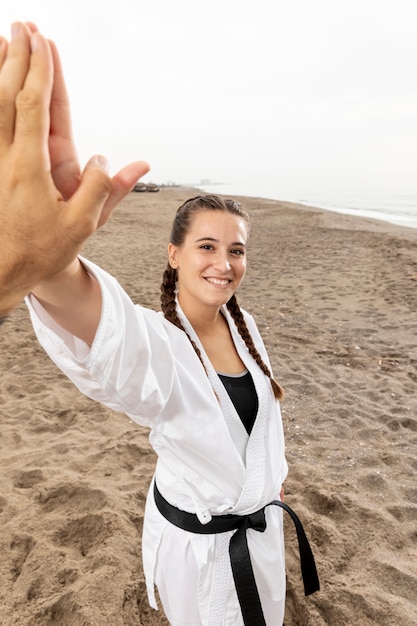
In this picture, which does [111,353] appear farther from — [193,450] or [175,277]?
[175,277]

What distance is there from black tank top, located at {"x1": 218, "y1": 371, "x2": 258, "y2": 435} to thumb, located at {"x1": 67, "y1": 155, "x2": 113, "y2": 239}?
951 mm

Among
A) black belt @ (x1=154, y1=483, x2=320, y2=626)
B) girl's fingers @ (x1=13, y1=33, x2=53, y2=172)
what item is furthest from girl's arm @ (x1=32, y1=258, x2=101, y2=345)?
black belt @ (x1=154, y1=483, x2=320, y2=626)

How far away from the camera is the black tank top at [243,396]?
Answer: 4.62 ft

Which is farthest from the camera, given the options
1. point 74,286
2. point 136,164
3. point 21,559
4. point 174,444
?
point 21,559

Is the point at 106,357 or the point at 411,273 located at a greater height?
the point at 106,357

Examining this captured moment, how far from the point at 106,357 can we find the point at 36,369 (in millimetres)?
4099

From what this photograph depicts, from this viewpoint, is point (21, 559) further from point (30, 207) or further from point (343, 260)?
point (343, 260)

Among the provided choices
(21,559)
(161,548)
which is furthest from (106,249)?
(161,548)

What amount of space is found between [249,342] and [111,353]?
865 millimetres

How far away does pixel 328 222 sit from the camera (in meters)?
16.9

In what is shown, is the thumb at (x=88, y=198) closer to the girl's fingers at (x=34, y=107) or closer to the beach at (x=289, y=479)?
the girl's fingers at (x=34, y=107)

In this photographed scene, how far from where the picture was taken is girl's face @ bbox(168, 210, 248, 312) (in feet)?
4.83

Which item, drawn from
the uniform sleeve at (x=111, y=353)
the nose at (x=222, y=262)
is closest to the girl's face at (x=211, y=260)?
the nose at (x=222, y=262)

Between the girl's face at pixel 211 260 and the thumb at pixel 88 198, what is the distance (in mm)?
897
